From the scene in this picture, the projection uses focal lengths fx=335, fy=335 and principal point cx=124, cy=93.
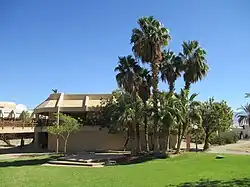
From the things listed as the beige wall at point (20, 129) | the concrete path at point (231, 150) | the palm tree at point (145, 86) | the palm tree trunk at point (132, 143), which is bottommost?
the concrete path at point (231, 150)

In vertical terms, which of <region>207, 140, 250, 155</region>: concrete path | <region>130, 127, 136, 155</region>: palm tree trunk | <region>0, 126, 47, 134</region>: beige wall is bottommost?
<region>207, 140, 250, 155</region>: concrete path

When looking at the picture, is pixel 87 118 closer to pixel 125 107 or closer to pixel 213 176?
pixel 125 107

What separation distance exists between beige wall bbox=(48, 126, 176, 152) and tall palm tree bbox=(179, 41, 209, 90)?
14.1 metres

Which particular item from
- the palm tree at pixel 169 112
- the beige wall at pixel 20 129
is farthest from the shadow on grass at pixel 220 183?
the beige wall at pixel 20 129

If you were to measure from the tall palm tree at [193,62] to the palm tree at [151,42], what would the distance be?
2674 mm

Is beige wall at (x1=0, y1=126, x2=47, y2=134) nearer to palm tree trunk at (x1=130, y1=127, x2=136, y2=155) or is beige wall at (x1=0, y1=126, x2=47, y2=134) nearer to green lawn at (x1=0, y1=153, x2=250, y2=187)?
palm tree trunk at (x1=130, y1=127, x2=136, y2=155)

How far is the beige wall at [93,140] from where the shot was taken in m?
45.4

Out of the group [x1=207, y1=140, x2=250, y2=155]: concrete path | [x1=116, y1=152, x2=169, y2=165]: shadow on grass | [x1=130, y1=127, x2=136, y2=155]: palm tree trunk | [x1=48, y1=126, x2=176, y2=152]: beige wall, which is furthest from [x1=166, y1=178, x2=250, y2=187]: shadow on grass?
[x1=48, y1=126, x2=176, y2=152]: beige wall

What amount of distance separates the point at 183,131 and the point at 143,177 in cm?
1456

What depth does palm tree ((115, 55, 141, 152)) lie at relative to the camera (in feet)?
114

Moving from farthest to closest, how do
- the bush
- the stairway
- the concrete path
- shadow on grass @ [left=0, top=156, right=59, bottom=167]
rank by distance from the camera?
the bush → the concrete path → shadow on grass @ [left=0, top=156, right=59, bottom=167] → the stairway

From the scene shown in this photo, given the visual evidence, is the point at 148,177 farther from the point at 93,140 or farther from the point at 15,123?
the point at 15,123

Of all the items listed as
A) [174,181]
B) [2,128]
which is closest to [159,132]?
[174,181]

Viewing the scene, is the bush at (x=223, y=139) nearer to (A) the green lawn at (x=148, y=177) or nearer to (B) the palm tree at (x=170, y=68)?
(B) the palm tree at (x=170, y=68)
